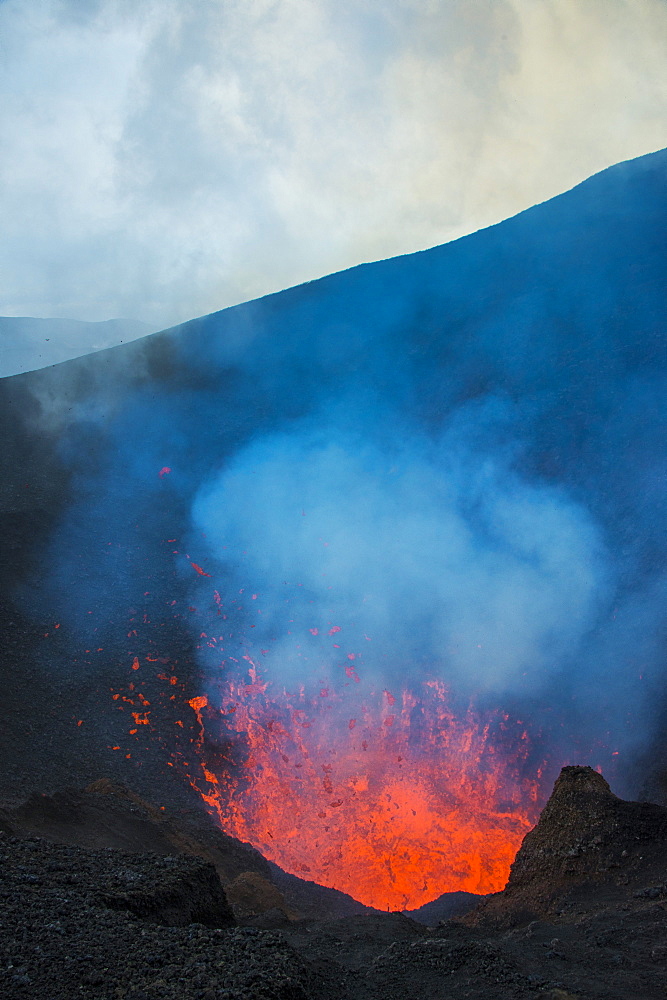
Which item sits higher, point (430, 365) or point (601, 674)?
point (430, 365)

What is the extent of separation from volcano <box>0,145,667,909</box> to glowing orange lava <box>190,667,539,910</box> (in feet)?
0.14

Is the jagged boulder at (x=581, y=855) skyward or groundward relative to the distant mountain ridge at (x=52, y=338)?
groundward

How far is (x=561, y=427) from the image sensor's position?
50.6ft

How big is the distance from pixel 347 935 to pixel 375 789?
4858mm

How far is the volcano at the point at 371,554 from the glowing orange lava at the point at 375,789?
44 mm

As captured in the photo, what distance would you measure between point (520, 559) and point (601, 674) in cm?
300

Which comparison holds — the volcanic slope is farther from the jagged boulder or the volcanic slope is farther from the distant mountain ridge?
the distant mountain ridge

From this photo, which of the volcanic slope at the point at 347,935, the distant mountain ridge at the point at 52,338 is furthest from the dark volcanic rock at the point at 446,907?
the distant mountain ridge at the point at 52,338

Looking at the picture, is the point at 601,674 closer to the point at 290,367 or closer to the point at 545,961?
the point at 545,961

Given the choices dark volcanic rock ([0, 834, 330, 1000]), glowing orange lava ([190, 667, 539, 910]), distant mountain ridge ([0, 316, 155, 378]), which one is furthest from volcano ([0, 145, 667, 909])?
distant mountain ridge ([0, 316, 155, 378])

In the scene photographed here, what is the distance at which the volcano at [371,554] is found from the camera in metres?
10.8

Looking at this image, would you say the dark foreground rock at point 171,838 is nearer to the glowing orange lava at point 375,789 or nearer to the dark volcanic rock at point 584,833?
the glowing orange lava at point 375,789

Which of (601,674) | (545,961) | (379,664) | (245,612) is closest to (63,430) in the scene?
(245,612)

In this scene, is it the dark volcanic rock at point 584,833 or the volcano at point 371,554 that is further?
the volcano at point 371,554
